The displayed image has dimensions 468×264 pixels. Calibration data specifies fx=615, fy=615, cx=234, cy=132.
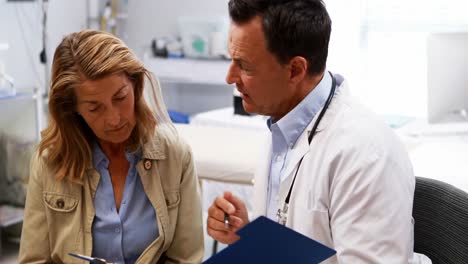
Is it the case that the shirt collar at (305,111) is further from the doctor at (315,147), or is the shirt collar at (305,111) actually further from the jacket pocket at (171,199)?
the jacket pocket at (171,199)

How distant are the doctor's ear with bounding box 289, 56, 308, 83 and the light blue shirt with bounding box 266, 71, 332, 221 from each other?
5 cm

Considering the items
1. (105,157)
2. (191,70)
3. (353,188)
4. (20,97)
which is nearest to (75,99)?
(105,157)

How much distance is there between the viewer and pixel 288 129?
1291 millimetres

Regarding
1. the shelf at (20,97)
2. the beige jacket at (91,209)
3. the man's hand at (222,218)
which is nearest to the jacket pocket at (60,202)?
the beige jacket at (91,209)

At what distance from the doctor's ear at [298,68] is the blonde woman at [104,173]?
1.50ft

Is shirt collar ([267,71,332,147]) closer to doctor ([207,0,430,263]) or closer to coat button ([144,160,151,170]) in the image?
doctor ([207,0,430,263])

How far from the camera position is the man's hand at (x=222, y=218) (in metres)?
1.31

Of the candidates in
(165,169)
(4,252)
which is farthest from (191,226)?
(4,252)

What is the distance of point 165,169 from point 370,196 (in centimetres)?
66

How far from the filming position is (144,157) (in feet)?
5.16

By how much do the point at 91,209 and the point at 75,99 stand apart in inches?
10.9

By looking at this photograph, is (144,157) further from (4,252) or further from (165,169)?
(4,252)

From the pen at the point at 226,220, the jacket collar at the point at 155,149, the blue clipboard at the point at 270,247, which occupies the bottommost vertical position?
the pen at the point at 226,220

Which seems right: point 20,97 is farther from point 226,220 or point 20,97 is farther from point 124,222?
point 226,220
